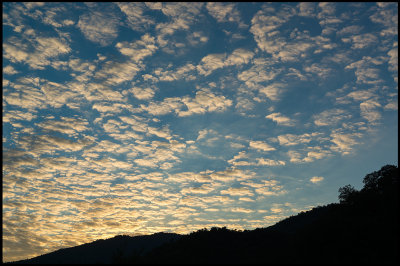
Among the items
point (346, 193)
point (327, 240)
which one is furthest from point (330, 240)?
point (346, 193)

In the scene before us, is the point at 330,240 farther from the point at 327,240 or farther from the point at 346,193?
the point at 346,193

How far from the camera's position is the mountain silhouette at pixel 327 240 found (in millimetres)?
48844

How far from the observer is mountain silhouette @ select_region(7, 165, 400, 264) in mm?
48844

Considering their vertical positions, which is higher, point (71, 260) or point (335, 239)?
point (335, 239)

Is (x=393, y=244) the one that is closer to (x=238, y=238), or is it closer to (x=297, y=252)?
(x=297, y=252)

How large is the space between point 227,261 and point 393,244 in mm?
34962

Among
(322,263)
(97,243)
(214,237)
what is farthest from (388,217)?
(97,243)

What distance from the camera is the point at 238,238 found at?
86.5 m

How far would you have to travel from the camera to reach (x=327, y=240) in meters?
55.0

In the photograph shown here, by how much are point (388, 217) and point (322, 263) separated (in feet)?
77.6

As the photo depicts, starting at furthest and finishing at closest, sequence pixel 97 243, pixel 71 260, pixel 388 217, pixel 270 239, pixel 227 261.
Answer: pixel 97 243
pixel 71 260
pixel 270 239
pixel 227 261
pixel 388 217

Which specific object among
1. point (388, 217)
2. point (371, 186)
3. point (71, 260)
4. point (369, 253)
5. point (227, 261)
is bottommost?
point (71, 260)

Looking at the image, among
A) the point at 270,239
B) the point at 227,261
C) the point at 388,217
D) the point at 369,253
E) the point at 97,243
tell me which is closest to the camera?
the point at 369,253

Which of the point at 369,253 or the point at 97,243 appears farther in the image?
the point at 97,243
